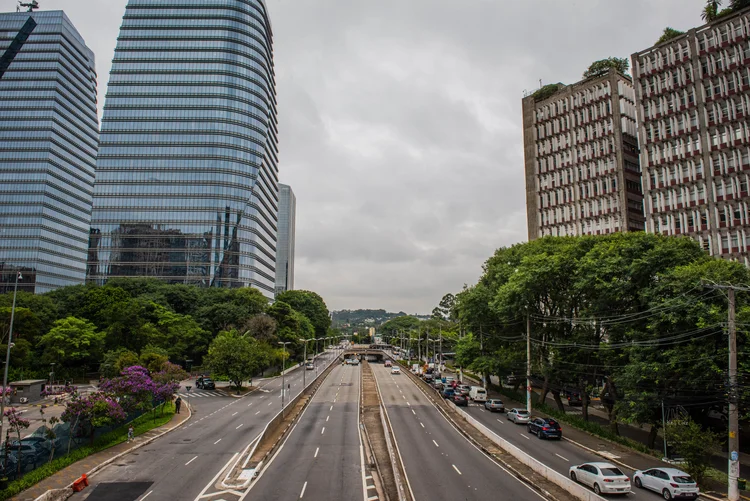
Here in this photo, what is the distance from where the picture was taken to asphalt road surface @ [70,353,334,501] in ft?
85.7

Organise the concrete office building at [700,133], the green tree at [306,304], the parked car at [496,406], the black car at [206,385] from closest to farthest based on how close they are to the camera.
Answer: the parked car at [496,406]
the concrete office building at [700,133]
the black car at [206,385]
the green tree at [306,304]

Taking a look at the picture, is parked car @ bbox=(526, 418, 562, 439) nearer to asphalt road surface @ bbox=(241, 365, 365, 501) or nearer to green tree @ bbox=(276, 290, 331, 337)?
asphalt road surface @ bbox=(241, 365, 365, 501)

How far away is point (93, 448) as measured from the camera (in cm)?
3478

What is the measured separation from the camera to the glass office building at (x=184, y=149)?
483 feet

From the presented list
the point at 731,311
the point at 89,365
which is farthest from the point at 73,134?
the point at 731,311

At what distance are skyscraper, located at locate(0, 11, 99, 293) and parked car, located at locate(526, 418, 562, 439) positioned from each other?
491 ft

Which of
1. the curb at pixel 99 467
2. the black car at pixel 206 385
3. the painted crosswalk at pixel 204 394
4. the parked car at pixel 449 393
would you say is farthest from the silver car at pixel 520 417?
the black car at pixel 206 385

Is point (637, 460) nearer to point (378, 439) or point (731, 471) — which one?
point (731, 471)

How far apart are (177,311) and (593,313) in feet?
284

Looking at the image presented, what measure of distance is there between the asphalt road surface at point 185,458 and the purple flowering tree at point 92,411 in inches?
117

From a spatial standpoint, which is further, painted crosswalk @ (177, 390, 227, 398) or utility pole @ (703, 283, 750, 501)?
painted crosswalk @ (177, 390, 227, 398)

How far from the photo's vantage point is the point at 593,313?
41.5 meters

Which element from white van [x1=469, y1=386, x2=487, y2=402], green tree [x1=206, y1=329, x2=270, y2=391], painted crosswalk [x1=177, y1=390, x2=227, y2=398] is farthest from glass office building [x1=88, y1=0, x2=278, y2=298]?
white van [x1=469, y1=386, x2=487, y2=402]

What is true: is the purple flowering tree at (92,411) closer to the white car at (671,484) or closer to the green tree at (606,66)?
the white car at (671,484)
